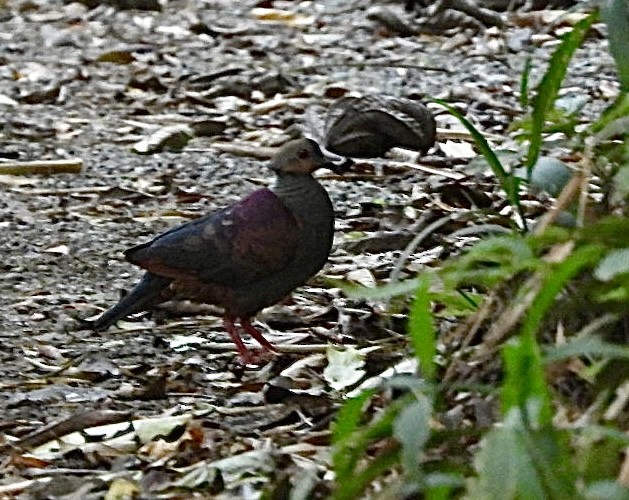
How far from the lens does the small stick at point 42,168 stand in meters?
6.11

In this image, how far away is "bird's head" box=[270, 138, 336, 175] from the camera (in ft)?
13.4

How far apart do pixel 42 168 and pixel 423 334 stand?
4.04 metres

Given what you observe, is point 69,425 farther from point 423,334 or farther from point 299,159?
point 423,334

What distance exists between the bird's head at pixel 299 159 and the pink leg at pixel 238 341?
0.43 meters

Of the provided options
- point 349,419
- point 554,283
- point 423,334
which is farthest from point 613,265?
point 349,419

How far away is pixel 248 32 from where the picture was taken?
8742 millimetres

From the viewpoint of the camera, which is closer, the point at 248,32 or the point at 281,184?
the point at 281,184

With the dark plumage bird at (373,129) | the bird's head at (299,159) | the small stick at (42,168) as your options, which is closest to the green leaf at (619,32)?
the bird's head at (299,159)

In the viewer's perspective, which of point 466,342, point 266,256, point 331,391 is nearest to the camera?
point 466,342

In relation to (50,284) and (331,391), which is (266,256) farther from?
(50,284)

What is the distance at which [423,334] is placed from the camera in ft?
7.63

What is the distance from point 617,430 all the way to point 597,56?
18.9 ft

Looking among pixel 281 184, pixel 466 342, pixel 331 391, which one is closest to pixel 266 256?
pixel 281 184

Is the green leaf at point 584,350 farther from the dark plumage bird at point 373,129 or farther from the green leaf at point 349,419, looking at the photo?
the dark plumage bird at point 373,129
